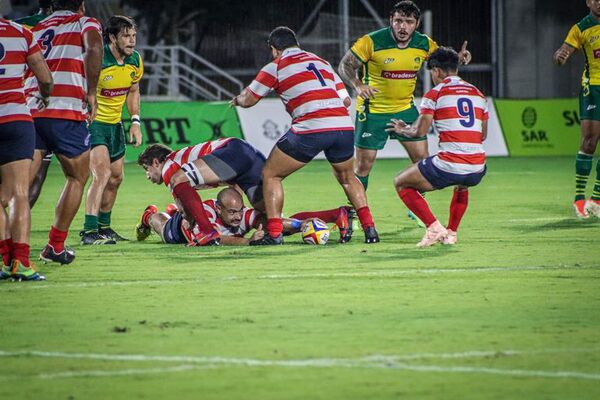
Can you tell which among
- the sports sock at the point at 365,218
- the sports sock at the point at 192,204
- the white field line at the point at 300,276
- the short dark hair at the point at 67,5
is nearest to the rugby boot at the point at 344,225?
the sports sock at the point at 365,218

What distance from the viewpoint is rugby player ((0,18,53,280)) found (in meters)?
9.17

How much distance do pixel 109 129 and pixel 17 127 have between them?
141 inches

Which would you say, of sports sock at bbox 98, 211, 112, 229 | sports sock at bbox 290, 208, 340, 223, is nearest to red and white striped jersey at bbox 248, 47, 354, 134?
sports sock at bbox 290, 208, 340, 223

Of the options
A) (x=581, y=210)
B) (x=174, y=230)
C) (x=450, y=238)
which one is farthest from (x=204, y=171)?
(x=581, y=210)

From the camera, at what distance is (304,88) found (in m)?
11.7

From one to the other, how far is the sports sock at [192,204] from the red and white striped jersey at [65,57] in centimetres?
168

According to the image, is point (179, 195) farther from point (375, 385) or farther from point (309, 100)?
point (375, 385)

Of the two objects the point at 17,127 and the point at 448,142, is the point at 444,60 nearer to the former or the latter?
the point at 448,142

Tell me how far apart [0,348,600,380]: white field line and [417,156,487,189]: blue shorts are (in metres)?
4.99

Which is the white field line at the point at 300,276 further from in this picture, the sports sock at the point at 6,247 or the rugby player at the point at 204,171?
the rugby player at the point at 204,171

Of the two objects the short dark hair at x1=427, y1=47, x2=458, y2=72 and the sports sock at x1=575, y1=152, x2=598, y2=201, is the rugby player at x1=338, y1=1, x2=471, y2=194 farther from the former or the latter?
the sports sock at x1=575, y1=152, x2=598, y2=201

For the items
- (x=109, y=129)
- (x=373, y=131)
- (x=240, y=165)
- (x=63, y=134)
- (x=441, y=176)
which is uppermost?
(x=63, y=134)

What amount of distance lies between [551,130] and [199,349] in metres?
22.7

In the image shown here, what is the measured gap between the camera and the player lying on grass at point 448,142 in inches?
455
